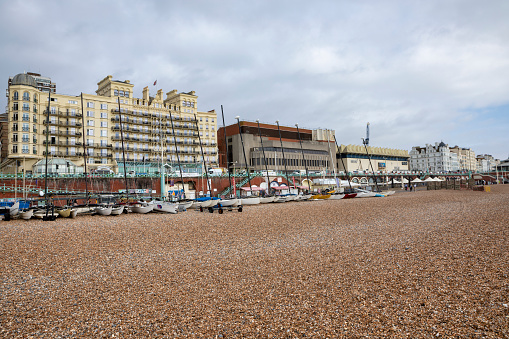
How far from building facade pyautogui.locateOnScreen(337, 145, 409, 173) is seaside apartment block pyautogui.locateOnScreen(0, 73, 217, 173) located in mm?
57846

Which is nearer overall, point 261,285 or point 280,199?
point 261,285

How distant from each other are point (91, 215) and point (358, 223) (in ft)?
80.8

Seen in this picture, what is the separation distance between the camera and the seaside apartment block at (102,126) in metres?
67.4

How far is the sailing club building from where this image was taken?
101 meters

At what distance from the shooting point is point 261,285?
33.1 ft

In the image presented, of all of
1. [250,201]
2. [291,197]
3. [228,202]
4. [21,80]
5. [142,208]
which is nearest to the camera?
[142,208]

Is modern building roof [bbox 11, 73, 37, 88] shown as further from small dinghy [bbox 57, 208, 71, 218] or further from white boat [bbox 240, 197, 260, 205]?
white boat [bbox 240, 197, 260, 205]

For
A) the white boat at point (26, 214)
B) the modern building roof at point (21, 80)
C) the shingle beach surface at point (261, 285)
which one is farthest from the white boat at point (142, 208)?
the modern building roof at point (21, 80)

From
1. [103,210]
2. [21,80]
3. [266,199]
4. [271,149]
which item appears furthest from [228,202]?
[271,149]

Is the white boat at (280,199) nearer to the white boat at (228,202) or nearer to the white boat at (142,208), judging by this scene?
the white boat at (228,202)

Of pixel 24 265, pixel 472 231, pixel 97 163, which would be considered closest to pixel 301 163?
pixel 97 163

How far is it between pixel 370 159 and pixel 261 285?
138 metres

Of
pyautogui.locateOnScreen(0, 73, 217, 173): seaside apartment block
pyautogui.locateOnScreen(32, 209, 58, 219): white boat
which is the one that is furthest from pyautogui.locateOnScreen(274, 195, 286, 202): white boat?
pyautogui.locateOnScreen(32, 209, 58, 219): white boat

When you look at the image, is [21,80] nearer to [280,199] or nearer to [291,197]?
[280,199]
